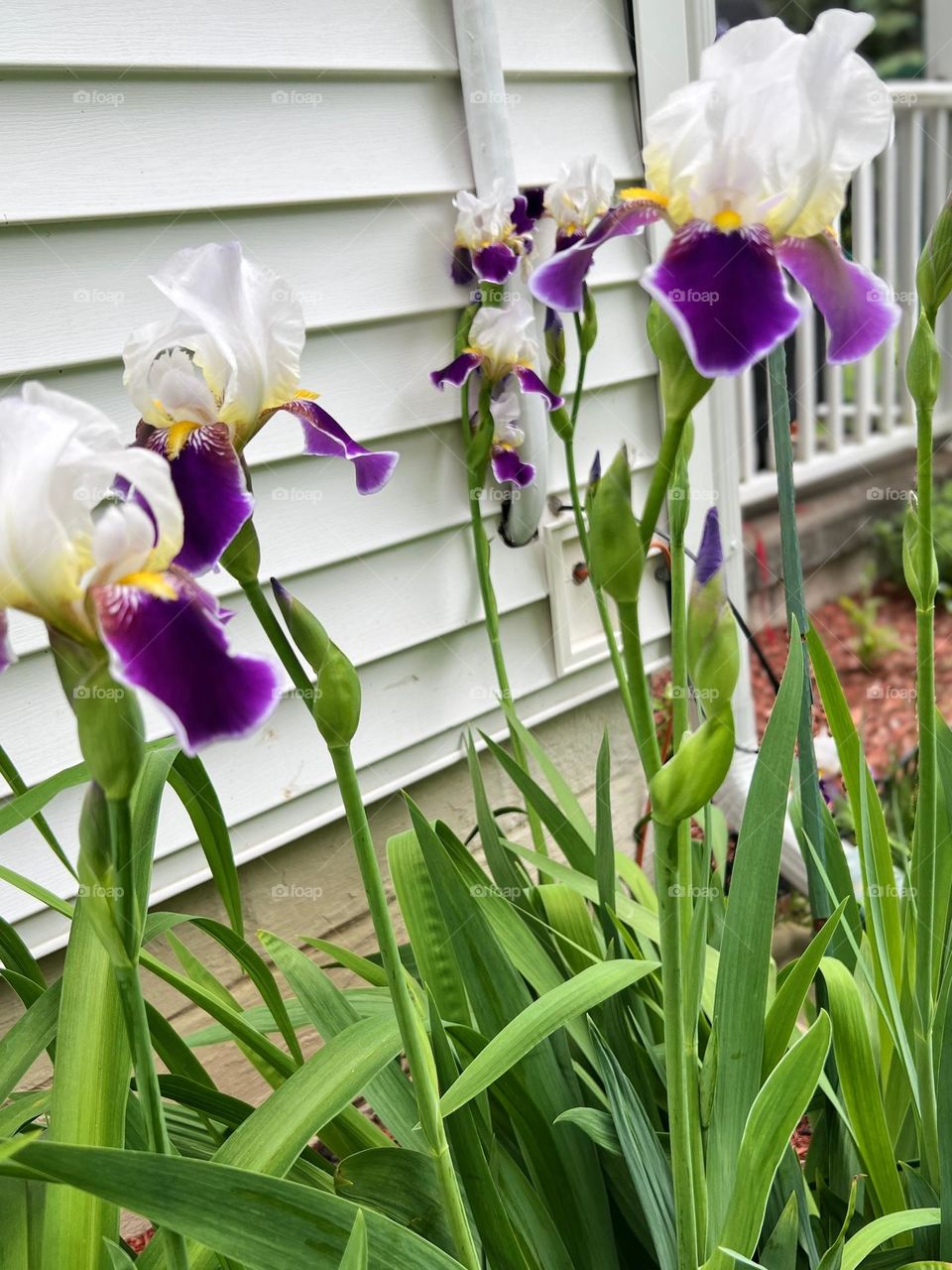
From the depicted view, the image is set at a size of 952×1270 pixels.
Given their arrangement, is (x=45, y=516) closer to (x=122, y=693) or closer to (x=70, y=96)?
(x=122, y=693)

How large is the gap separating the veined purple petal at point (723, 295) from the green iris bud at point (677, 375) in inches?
0.9

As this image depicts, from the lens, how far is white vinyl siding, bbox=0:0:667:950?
3.77 feet

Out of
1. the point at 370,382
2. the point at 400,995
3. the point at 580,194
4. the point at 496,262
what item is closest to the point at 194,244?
the point at 370,382

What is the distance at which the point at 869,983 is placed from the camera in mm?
1001

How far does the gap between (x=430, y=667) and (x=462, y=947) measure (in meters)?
0.78

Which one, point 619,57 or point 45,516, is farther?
point 619,57

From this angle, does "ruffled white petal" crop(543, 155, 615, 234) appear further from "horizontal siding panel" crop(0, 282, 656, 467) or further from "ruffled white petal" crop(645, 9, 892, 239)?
"ruffled white petal" crop(645, 9, 892, 239)

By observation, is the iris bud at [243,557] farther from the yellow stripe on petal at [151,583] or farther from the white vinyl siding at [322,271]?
the white vinyl siding at [322,271]

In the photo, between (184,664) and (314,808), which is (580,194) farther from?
(184,664)

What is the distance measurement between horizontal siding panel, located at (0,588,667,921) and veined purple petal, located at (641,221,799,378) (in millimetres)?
959

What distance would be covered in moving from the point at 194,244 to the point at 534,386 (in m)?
0.48

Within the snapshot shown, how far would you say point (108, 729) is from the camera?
0.45 metres

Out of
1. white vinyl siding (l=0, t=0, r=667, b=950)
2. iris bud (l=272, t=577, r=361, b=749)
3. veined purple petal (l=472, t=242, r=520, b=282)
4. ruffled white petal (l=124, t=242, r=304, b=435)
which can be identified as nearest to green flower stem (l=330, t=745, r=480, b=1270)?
iris bud (l=272, t=577, r=361, b=749)

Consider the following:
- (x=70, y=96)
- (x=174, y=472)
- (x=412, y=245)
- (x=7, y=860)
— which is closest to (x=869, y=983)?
(x=174, y=472)
